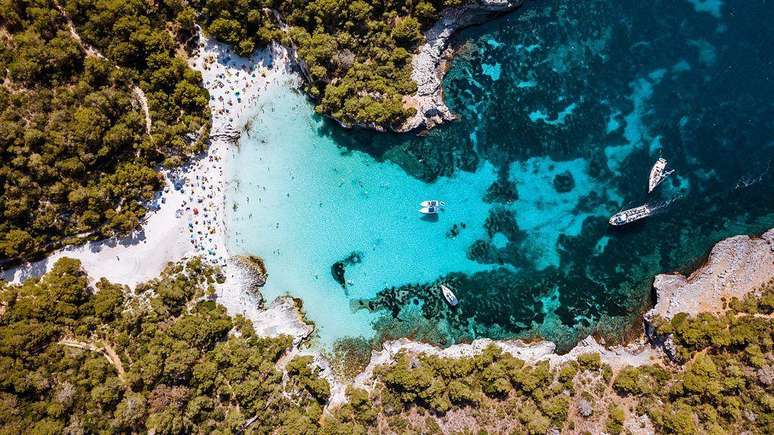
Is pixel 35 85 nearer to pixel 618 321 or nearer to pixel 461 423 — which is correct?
pixel 461 423

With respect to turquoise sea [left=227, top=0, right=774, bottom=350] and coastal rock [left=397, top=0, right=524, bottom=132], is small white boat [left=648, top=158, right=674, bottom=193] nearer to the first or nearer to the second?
turquoise sea [left=227, top=0, right=774, bottom=350]

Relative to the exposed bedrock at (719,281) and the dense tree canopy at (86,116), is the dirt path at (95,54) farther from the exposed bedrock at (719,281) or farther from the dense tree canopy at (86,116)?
the exposed bedrock at (719,281)

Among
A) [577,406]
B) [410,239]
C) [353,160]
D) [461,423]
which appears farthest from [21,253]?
[577,406]

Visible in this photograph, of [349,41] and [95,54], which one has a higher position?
[95,54]

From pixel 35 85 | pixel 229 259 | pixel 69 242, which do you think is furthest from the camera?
pixel 229 259

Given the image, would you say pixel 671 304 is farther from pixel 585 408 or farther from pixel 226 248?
pixel 226 248

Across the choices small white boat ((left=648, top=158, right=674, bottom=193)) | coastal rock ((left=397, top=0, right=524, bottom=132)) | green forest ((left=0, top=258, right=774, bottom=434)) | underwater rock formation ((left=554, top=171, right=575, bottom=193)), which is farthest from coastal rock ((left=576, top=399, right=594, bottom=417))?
coastal rock ((left=397, top=0, right=524, bottom=132))

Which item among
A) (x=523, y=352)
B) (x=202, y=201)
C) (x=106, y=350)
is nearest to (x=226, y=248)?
(x=202, y=201)
